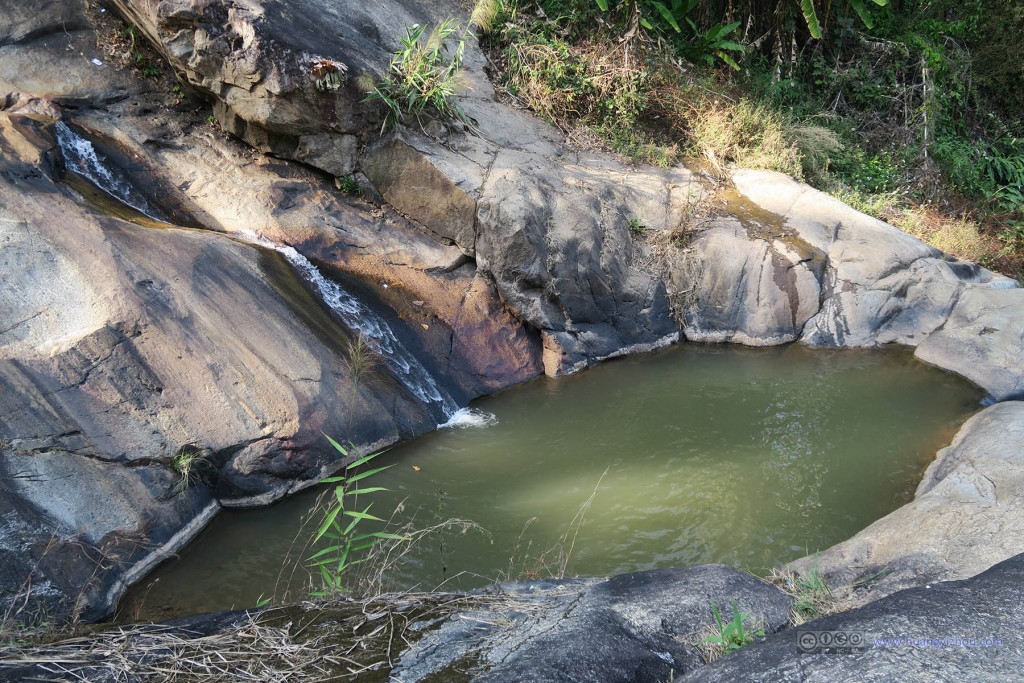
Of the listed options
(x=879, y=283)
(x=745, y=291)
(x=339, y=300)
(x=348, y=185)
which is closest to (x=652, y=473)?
(x=339, y=300)

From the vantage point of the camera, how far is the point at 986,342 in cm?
718

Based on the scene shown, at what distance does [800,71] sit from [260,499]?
1028cm

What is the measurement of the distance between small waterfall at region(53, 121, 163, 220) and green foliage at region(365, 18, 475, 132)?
7.33ft

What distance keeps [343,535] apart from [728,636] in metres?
1.73

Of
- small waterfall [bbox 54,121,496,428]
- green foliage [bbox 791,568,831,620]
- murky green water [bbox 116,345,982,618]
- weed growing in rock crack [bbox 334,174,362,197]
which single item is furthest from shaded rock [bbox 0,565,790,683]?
weed growing in rock crack [bbox 334,174,362,197]

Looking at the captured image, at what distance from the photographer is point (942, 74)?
38.2 feet

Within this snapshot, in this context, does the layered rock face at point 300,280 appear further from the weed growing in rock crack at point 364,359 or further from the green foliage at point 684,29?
the green foliage at point 684,29

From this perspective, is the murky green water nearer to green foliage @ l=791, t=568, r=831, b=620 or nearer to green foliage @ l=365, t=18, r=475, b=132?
green foliage @ l=791, t=568, r=831, b=620

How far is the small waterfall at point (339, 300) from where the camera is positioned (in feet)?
20.6

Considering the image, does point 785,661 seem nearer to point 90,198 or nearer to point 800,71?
point 90,198

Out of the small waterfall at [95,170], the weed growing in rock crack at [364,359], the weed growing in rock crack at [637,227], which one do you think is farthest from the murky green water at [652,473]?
the small waterfall at [95,170]

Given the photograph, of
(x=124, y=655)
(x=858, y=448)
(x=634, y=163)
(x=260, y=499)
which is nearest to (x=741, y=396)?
(x=858, y=448)

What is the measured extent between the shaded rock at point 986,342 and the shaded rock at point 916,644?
5.41 m

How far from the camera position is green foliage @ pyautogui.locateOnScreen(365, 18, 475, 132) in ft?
24.3
